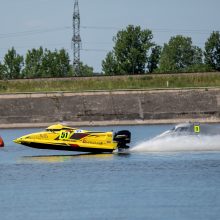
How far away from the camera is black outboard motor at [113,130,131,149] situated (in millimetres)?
54438

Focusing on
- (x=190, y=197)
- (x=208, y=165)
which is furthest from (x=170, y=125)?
(x=190, y=197)

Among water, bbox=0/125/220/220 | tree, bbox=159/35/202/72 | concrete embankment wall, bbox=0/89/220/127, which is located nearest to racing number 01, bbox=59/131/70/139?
water, bbox=0/125/220/220

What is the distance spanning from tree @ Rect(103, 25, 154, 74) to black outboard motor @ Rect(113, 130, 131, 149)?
85.5 meters

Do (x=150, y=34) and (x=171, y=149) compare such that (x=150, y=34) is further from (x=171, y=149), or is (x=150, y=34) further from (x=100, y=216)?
(x=100, y=216)

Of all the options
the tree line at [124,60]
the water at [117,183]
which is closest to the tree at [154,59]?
the tree line at [124,60]

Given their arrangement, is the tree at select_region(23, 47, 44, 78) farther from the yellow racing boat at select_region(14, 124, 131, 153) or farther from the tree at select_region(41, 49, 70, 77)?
the yellow racing boat at select_region(14, 124, 131, 153)

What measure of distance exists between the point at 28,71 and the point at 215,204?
115936mm

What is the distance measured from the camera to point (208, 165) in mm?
49531

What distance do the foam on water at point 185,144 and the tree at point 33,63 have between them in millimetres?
91561

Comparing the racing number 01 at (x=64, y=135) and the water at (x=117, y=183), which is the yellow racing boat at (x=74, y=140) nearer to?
the racing number 01 at (x=64, y=135)

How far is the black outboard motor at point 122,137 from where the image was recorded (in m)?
54.4

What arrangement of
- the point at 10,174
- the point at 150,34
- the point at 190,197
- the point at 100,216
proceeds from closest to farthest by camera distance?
1. the point at 100,216
2. the point at 190,197
3. the point at 10,174
4. the point at 150,34

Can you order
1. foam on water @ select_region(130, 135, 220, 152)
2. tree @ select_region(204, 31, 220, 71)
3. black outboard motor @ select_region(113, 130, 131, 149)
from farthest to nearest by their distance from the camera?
tree @ select_region(204, 31, 220, 71) → foam on water @ select_region(130, 135, 220, 152) → black outboard motor @ select_region(113, 130, 131, 149)

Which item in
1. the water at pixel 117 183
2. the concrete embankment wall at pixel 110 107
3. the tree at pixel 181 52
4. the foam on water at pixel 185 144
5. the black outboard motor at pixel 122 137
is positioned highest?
the tree at pixel 181 52
